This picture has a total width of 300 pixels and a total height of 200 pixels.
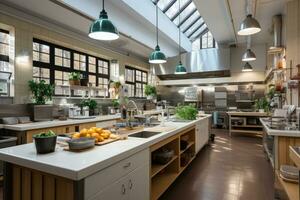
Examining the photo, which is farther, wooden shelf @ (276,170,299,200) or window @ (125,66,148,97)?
window @ (125,66,148,97)

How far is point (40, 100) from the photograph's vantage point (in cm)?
412

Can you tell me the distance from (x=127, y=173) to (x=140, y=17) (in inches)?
181

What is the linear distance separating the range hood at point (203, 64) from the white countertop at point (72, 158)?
6990mm

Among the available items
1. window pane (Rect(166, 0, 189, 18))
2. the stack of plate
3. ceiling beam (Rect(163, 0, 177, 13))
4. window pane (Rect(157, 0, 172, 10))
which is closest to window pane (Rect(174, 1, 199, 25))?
window pane (Rect(166, 0, 189, 18))

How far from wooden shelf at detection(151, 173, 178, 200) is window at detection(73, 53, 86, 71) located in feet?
13.0

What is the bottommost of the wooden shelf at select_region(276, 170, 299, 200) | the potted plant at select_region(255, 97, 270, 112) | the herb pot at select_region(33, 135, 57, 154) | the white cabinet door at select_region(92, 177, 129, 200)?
the wooden shelf at select_region(276, 170, 299, 200)

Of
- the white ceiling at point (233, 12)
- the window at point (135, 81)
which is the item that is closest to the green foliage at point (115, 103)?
the window at point (135, 81)

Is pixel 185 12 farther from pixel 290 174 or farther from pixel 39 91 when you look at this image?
pixel 290 174

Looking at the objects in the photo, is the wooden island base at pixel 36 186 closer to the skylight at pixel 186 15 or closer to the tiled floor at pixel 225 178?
the tiled floor at pixel 225 178

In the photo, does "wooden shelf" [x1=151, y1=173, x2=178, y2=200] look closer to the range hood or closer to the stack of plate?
the stack of plate

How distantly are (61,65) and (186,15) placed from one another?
506cm

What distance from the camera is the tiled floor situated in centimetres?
277

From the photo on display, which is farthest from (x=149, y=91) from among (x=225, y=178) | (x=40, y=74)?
(x=225, y=178)

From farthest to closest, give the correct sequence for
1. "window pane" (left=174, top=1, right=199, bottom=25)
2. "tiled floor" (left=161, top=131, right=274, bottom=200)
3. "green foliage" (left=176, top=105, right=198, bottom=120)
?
"window pane" (left=174, top=1, right=199, bottom=25) < "green foliage" (left=176, top=105, right=198, bottom=120) < "tiled floor" (left=161, top=131, right=274, bottom=200)
